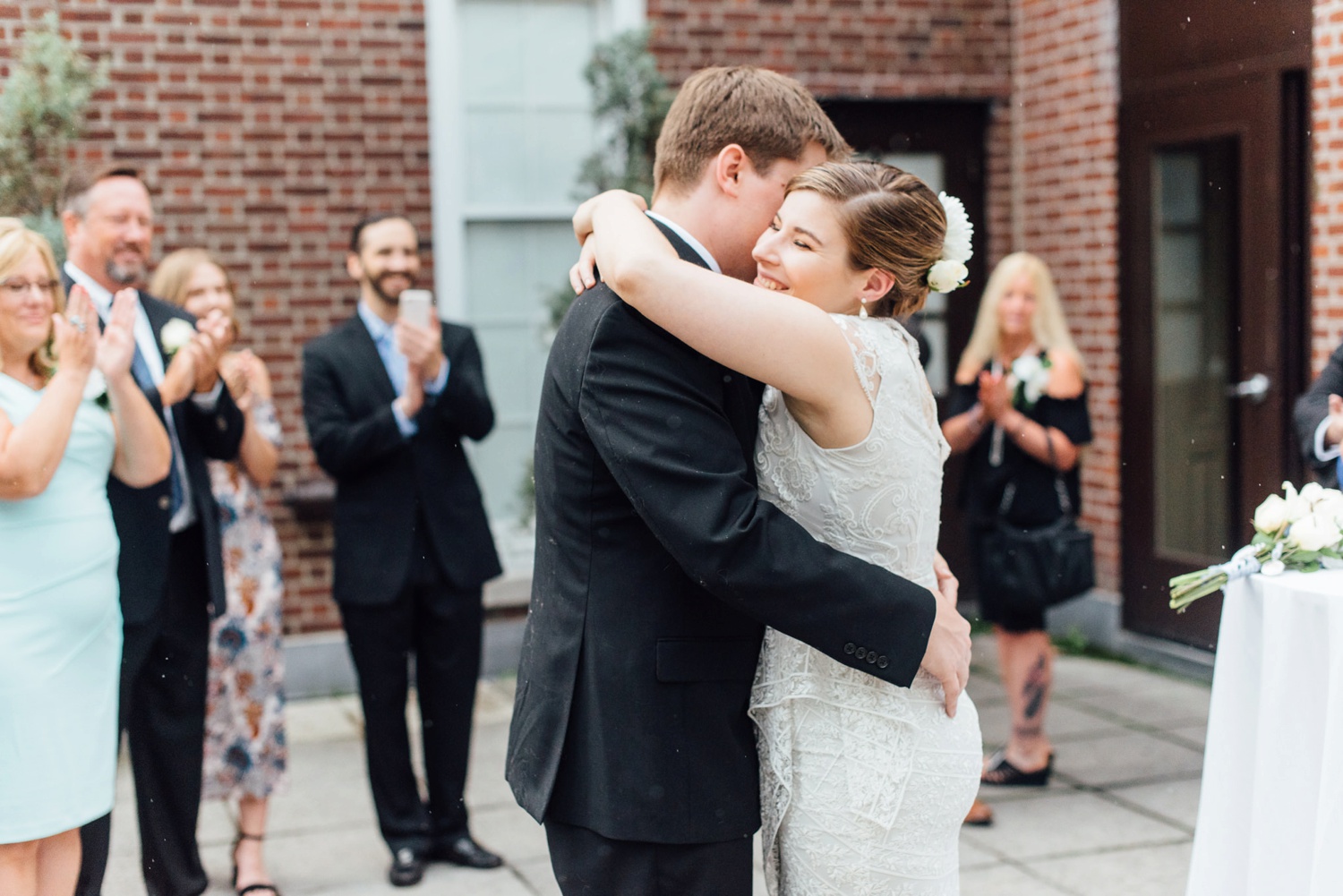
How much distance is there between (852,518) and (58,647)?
7.21ft

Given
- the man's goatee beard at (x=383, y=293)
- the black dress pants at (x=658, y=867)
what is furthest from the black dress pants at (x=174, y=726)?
the black dress pants at (x=658, y=867)

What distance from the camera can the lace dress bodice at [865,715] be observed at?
87.0 inches

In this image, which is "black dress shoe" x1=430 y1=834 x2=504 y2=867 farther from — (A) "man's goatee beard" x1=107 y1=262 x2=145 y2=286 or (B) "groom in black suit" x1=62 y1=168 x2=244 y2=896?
(A) "man's goatee beard" x1=107 y1=262 x2=145 y2=286

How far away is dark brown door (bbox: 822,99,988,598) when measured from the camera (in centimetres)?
822

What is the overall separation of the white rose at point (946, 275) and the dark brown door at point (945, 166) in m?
5.84

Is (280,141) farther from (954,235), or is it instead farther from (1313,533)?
(1313,533)

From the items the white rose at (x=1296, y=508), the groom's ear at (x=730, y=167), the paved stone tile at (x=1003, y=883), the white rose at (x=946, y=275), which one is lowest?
the paved stone tile at (x=1003, y=883)

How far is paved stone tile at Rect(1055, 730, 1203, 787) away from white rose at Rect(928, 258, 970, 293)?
3.65 m

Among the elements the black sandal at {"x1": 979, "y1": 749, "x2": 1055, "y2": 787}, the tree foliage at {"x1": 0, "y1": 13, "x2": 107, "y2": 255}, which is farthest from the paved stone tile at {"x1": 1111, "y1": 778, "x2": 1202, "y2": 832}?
the tree foliage at {"x1": 0, "y1": 13, "x2": 107, "y2": 255}

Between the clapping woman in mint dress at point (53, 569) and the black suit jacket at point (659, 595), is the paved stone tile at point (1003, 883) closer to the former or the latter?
the black suit jacket at point (659, 595)

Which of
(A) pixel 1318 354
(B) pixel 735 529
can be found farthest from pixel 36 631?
(A) pixel 1318 354

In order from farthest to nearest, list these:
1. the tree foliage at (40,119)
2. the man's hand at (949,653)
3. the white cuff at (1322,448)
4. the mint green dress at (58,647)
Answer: the tree foliage at (40,119) → the white cuff at (1322,448) → the mint green dress at (58,647) → the man's hand at (949,653)

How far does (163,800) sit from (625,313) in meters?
2.75

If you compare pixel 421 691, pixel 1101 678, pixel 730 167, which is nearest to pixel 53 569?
pixel 421 691
